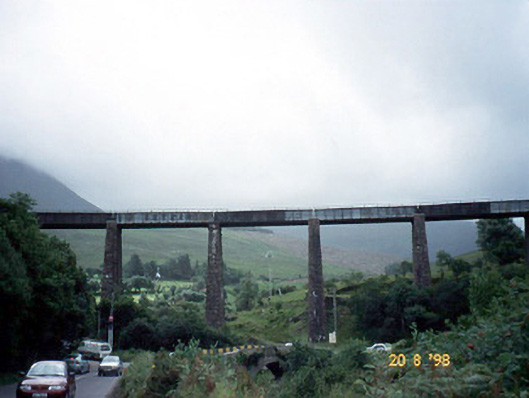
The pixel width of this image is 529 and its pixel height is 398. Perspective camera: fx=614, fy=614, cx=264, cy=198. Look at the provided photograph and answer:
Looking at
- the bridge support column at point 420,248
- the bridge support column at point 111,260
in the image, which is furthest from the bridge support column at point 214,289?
the bridge support column at point 420,248

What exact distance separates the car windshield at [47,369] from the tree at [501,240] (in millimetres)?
110891

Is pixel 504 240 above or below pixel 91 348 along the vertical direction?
above

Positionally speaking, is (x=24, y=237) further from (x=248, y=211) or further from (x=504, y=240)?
(x=504, y=240)

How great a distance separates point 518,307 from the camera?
33.0 feet

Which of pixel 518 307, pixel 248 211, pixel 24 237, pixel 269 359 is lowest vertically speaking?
pixel 269 359

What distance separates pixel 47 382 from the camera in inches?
851

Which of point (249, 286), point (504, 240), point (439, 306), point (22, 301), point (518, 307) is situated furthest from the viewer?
point (249, 286)

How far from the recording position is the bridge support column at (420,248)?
2707 inches

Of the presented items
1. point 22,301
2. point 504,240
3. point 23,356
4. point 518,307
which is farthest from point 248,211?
point 504,240

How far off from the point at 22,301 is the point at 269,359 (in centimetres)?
2399

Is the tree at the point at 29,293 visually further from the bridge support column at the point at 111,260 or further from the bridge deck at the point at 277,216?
the bridge deck at the point at 277,216

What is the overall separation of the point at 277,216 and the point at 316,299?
1123 cm
